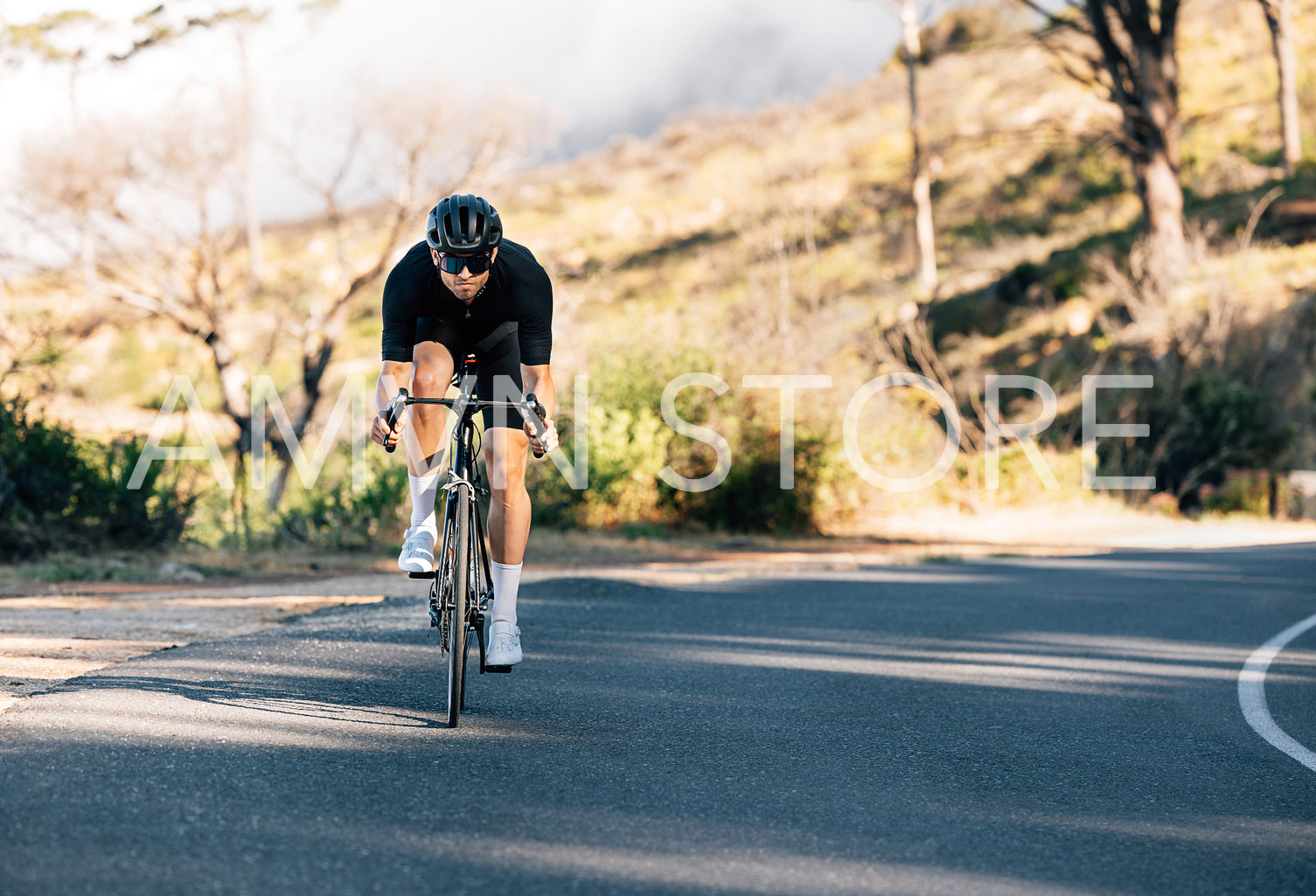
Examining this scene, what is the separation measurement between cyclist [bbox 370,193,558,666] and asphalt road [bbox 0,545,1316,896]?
0.72m

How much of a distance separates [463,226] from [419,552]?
138cm

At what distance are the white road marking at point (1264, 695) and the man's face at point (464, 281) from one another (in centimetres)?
392

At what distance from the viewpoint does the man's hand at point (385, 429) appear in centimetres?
482

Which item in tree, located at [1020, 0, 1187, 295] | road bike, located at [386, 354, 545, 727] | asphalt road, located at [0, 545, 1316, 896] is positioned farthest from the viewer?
tree, located at [1020, 0, 1187, 295]

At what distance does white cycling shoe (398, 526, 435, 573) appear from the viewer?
504 centimetres

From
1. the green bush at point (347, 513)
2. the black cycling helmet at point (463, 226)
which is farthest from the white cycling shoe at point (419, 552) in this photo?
the green bush at point (347, 513)

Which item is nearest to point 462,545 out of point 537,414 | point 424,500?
point 424,500

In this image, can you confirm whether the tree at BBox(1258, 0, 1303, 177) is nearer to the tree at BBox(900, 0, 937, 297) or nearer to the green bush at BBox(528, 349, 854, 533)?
the tree at BBox(900, 0, 937, 297)

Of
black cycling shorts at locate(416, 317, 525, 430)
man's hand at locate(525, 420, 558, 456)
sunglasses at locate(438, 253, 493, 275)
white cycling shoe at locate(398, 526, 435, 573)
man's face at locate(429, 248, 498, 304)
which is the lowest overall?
white cycling shoe at locate(398, 526, 435, 573)

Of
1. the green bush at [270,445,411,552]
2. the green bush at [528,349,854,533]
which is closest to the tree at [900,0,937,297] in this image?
the green bush at [528,349,854,533]

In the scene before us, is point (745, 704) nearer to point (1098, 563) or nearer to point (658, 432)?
point (1098, 563)

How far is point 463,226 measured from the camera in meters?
4.76

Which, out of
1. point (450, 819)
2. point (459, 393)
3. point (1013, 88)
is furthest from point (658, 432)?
point (1013, 88)

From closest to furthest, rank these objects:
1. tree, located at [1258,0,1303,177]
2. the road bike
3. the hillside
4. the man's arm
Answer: the road bike
the man's arm
the hillside
tree, located at [1258,0,1303,177]
